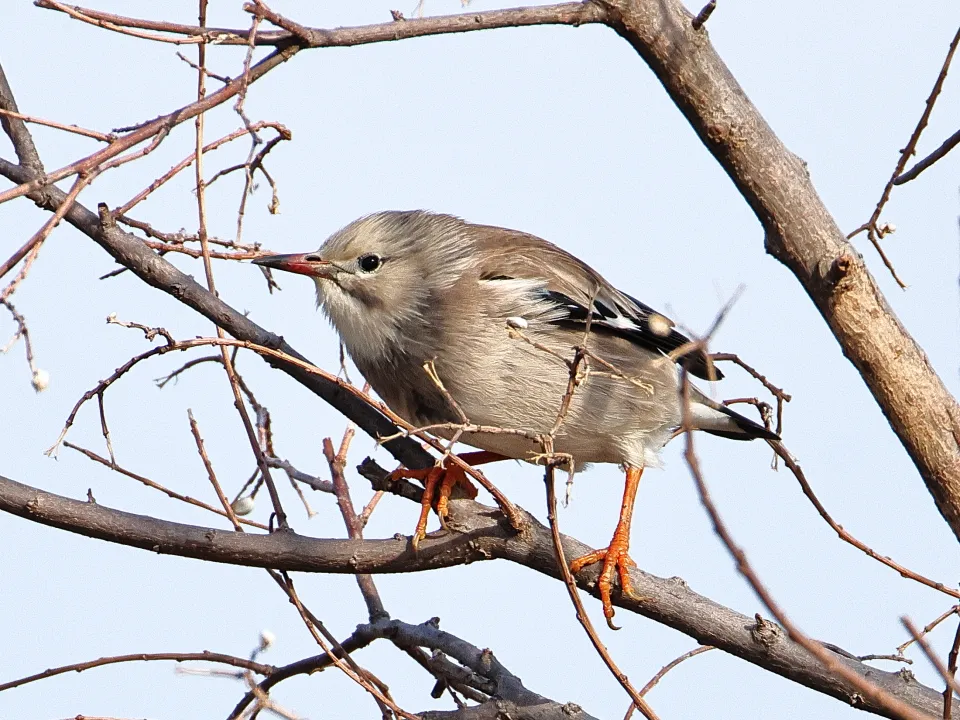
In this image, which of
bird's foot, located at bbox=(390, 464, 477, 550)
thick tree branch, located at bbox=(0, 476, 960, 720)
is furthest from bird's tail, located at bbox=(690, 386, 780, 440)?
thick tree branch, located at bbox=(0, 476, 960, 720)

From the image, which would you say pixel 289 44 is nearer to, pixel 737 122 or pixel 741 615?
pixel 737 122

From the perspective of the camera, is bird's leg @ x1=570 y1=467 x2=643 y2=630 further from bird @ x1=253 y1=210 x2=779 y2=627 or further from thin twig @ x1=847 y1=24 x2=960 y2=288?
thin twig @ x1=847 y1=24 x2=960 y2=288

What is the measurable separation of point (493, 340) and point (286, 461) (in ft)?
3.06

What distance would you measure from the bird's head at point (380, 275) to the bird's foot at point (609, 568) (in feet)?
3.89

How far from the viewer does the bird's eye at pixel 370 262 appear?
480 cm

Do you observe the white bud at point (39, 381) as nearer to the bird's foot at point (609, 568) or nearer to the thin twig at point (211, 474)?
the thin twig at point (211, 474)

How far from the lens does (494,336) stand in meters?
4.38

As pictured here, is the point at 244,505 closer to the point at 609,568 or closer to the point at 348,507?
the point at 348,507

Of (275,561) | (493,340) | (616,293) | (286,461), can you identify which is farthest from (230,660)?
(616,293)

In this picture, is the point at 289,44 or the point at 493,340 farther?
the point at 493,340

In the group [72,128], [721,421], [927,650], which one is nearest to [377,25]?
[72,128]

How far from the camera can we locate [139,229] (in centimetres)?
402

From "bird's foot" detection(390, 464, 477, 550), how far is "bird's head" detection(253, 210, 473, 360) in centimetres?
55

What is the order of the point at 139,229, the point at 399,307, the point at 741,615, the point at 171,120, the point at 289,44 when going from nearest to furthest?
the point at 171,120 → the point at 289,44 → the point at 741,615 → the point at 139,229 → the point at 399,307
